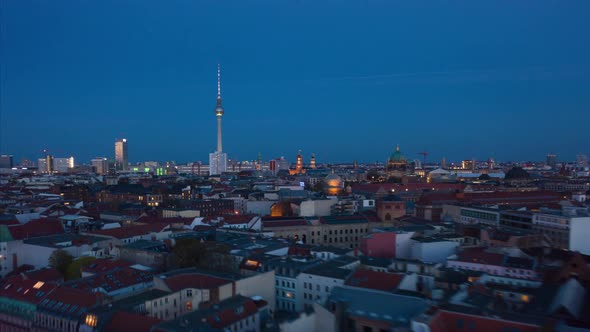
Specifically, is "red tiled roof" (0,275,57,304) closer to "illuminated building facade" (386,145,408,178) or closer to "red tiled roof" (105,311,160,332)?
"red tiled roof" (105,311,160,332)

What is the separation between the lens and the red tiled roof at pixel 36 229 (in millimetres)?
39644

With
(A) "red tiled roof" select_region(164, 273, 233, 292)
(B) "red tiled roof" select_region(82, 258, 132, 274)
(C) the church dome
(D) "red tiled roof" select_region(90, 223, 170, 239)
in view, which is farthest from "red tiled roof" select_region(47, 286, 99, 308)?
(C) the church dome

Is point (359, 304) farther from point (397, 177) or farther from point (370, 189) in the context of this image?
point (397, 177)

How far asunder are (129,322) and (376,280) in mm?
10218

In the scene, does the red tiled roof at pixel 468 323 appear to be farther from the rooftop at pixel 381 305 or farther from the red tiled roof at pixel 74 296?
the red tiled roof at pixel 74 296

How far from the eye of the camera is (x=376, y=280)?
21562 mm

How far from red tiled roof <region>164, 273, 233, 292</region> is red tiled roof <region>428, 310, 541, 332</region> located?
34.3ft

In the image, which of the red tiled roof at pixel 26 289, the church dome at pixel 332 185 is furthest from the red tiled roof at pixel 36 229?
the church dome at pixel 332 185

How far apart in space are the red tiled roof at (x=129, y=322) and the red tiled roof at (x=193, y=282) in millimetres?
3374

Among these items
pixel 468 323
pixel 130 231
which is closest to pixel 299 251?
pixel 130 231

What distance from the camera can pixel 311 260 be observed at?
91.5ft

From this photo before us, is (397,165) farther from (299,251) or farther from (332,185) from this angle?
(299,251)

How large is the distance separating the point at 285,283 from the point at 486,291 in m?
9.90

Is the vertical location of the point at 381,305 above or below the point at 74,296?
above
